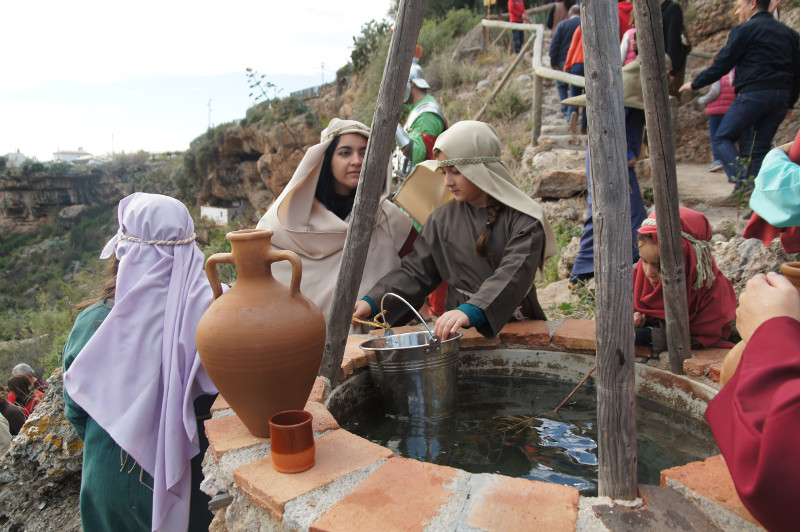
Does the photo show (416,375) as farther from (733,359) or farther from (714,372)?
(714,372)

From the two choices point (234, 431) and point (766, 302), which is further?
point (234, 431)

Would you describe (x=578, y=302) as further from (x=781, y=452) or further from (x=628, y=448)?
(x=781, y=452)

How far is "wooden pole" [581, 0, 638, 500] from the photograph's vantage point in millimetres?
1734

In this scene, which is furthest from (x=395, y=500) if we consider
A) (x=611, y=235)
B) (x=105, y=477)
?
(x=105, y=477)

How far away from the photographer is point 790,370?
122cm

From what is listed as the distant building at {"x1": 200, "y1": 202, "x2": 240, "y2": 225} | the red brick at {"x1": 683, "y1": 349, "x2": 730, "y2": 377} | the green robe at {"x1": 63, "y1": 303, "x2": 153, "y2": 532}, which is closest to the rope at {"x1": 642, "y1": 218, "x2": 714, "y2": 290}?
the red brick at {"x1": 683, "y1": 349, "x2": 730, "y2": 377}

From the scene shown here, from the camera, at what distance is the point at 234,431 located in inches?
83.9

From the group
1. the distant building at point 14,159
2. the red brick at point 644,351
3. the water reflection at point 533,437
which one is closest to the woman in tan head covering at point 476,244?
the water reflection at point 533,437

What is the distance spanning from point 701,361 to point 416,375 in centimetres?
147

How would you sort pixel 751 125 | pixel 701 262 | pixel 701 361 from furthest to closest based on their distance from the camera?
1. pixel 751 125
2. pixel 701 262
3. pixel 701 361

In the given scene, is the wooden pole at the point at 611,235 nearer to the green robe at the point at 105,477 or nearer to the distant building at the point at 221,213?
the green robe at the point at 105,477

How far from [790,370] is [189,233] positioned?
→ 2.22 m

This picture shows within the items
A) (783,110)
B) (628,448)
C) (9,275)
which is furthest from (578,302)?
(9,275)

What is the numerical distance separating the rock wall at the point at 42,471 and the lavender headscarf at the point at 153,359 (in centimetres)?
106
